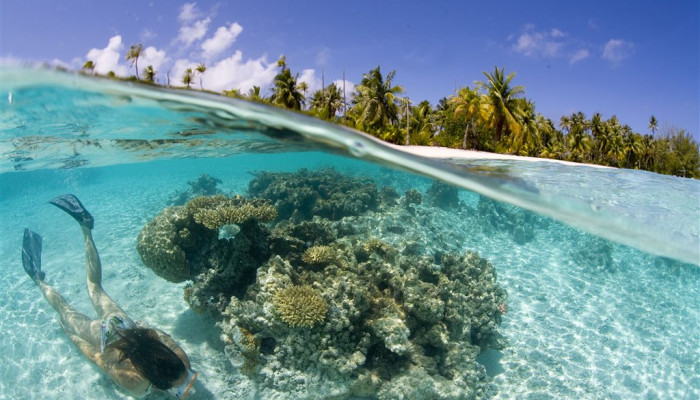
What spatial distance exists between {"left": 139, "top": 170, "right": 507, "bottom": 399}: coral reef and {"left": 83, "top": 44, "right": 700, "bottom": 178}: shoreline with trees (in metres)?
11.1

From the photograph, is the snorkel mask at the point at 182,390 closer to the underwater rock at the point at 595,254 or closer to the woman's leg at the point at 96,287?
the woman's leg at the point at 96,287

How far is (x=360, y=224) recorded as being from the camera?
1080cm

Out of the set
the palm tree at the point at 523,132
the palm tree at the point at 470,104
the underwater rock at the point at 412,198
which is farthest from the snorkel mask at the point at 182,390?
the palm tree at the point at 523,132

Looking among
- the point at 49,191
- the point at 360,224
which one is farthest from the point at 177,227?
the point at 49,191

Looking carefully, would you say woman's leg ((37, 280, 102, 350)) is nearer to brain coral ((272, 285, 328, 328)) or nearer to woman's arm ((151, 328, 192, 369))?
woman's arm ((151, 328, 192, 369))

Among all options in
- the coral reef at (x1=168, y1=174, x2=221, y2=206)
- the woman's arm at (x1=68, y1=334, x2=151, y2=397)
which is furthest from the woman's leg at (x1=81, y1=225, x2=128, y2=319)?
the coral reef at (x1=168, y1=174, x2=221, y2=206)

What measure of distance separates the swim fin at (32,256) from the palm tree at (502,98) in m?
31.9

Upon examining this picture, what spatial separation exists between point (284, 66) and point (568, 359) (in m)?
46.3

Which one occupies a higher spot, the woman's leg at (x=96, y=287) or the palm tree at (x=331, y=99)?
the palm tree at (x=331, y=99)

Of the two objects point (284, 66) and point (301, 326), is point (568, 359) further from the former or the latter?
→ point (284, 66)

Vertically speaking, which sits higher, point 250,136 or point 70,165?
point 250,136

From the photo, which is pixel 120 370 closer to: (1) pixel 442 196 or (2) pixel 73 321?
(2) pixel 73 321

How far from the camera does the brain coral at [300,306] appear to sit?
19.5 ft

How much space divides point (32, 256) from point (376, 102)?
31.5 meters
